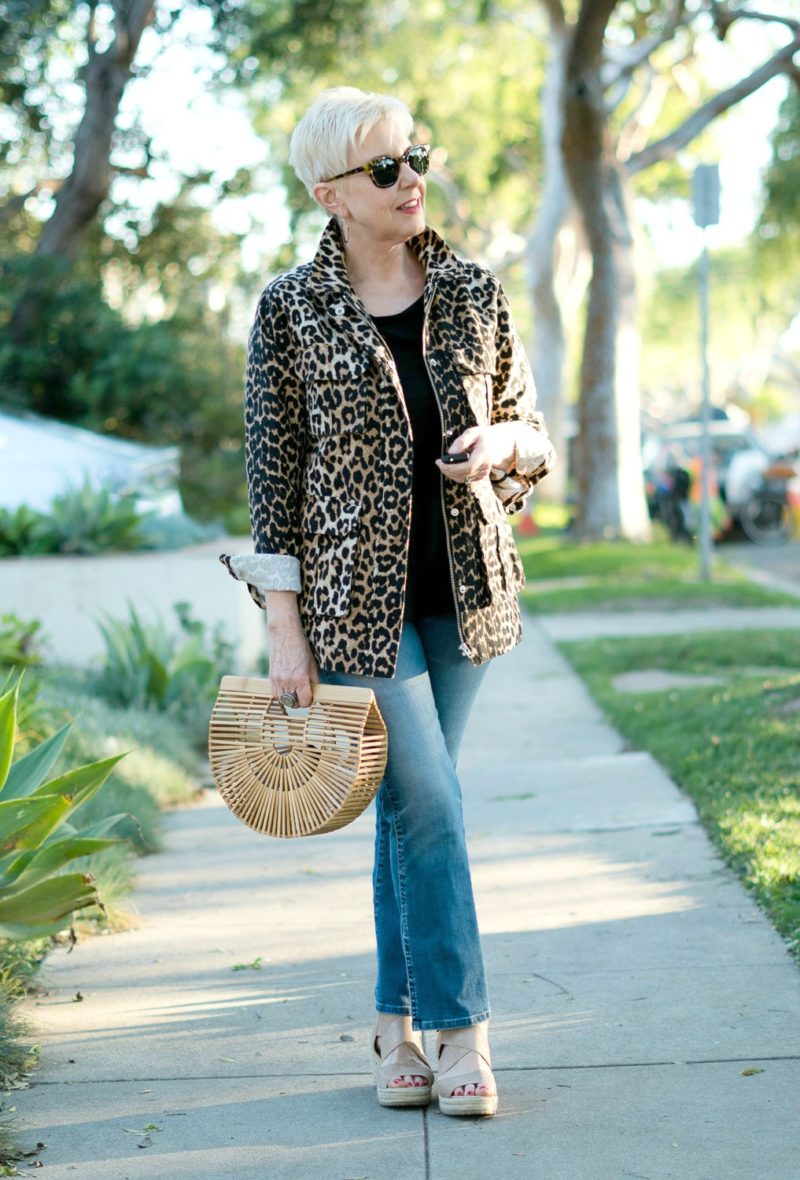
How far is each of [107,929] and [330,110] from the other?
105 inches

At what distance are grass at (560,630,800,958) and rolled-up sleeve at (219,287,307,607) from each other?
1.88 meters

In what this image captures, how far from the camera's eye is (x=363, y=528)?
10.6ft

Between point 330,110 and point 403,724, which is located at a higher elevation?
point 330,110

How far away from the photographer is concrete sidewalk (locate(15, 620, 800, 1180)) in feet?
10.3

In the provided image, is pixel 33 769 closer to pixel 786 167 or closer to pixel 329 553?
pixel 329 553

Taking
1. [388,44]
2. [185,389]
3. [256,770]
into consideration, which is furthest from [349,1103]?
[388,44]

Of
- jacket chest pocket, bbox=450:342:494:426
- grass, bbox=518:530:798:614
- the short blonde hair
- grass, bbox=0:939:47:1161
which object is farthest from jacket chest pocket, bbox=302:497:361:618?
grass, bbox=518:530:798:614

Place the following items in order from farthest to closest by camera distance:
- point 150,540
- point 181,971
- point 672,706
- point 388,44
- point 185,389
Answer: point 388,44 → point 185,389 → point 150,540 → point 672,706 → point 181,971

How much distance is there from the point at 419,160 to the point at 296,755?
1258 millimetres

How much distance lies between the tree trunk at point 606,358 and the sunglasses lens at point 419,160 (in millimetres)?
15251

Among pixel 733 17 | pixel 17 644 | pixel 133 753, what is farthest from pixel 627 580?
pixel 133 753

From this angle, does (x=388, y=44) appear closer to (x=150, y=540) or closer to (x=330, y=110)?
(x=150, y=540)

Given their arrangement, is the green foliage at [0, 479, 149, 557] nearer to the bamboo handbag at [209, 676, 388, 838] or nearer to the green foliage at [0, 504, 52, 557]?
the green foliage at [0, 504, 52, 557]

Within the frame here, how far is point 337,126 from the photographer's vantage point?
3.23 metres
